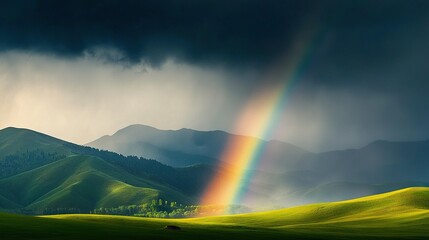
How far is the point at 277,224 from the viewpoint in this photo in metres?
144

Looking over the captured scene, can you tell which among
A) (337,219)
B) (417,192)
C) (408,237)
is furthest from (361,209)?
(408,237)

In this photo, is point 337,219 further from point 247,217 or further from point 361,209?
point 247,217

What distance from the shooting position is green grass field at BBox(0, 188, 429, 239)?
255 feet

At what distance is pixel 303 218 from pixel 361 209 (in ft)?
71.2

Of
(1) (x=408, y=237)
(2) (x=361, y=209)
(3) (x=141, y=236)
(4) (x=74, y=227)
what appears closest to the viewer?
(3) (x=141, y=236)

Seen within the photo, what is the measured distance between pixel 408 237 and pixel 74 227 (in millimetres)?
58016

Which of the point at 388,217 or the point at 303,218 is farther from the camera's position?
the point at 303,218

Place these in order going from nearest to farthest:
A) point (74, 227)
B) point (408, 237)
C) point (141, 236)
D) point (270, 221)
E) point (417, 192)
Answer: point (141, 236) < point (74, 227) < point (408, 237) < point (270, 221) < point (417, 192)

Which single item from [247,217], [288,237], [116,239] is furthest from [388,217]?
[116,239]

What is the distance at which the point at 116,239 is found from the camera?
68.4m

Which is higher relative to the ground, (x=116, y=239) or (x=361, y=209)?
(x=361, y=209)

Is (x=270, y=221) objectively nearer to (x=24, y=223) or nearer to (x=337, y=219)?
(x=337, y=219)

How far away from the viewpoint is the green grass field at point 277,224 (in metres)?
77.9

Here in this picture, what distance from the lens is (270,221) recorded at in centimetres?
15338
